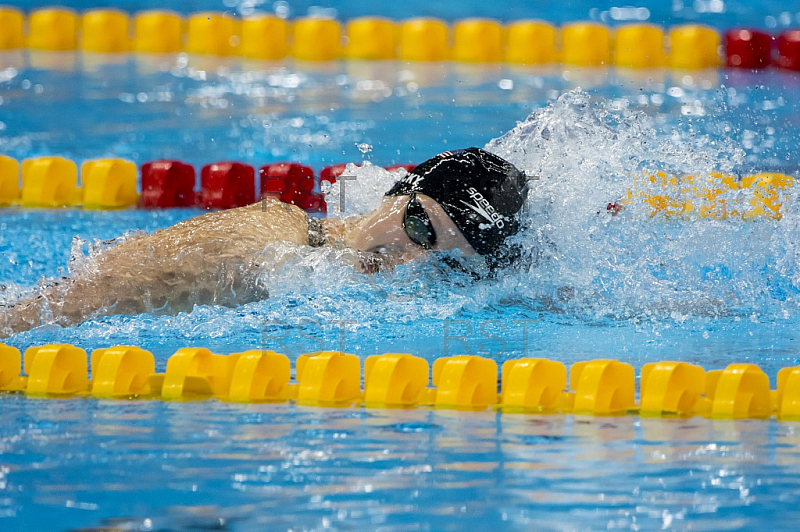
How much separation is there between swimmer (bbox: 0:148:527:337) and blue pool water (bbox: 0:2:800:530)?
0.06m

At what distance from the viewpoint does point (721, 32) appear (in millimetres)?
8531

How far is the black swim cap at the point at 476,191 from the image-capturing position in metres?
3.26

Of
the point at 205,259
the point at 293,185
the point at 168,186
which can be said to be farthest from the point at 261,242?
the point at 168,186

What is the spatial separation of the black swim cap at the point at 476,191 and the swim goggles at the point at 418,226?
0.21 feet

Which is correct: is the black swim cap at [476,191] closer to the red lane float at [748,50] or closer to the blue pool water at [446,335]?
the blue pool water at [446,335]

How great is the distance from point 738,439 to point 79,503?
137 cm

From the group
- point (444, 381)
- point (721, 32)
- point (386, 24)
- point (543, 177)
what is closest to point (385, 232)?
point (543, 177)

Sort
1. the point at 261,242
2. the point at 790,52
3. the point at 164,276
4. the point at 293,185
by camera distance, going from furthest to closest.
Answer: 1. the point at 790,52
2. the point at 293,185
3. the point at 261,242
4. the point at 164,276

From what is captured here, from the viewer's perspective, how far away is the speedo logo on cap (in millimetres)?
3260

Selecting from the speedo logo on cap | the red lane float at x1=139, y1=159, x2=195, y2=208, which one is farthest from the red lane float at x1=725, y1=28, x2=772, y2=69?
the speedo logo on cap

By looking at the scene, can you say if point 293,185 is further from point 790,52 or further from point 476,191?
point 790,52

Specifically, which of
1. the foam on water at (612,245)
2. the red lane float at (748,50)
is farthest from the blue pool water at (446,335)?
the red lane float at (748,50)

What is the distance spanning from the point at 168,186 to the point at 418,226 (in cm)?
228

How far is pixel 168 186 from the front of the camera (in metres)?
5.16
